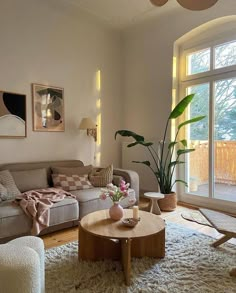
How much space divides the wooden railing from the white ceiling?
2380 mm

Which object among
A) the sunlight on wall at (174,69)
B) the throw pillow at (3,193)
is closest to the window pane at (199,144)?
the sunlight on wall at (174,69)

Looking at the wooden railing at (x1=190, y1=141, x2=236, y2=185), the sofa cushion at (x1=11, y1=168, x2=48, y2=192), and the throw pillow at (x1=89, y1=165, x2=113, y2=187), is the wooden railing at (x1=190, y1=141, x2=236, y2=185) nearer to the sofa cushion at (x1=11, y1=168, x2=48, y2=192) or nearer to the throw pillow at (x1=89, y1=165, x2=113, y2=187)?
the throw pillow at (x1=89, y1=165, x2=113, y2=187)

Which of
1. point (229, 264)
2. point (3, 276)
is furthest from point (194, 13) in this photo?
point (3, 276)

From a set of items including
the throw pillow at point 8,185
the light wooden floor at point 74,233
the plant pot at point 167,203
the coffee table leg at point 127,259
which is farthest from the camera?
the plant pot at point 167,203

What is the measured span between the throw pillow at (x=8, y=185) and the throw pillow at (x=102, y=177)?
1134mm

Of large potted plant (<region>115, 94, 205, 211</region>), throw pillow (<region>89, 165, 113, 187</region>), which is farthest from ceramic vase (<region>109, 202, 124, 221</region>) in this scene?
large potted plant (<region>115, 94, 205, 211</region>)

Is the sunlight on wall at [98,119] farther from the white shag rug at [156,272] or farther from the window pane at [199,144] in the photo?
the white shag rug at [156,272]

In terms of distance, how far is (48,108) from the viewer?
13.3 ft

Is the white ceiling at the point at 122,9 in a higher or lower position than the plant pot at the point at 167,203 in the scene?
higher

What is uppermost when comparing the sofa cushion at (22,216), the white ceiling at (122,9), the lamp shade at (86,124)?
the white ceiling at (122,9)

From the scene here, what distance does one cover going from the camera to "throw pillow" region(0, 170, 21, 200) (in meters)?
2.94

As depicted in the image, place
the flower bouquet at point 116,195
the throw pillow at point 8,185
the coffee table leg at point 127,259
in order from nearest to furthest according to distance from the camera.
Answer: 1. the coffee table leg at point 127,259
2. the flower bouquet at point 116,195
3. the throw pillow at point 8,185

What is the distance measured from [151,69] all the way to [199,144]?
1.69 m

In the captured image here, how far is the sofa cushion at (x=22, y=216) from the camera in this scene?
252 centimetres
